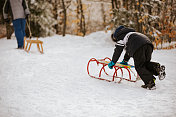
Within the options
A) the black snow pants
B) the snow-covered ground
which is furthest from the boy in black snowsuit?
the snow-covered ground

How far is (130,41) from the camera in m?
3.34

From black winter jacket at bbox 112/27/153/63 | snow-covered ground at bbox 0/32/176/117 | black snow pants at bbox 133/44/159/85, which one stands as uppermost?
black winter jacket at bbox 112/27/153/63

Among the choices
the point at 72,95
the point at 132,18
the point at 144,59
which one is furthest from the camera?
the point at 132,18

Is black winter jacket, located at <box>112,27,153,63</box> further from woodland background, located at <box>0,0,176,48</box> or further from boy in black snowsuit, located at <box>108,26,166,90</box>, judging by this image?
woodland background, located at <box>0,0,176,48</box>

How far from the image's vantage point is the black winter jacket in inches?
127

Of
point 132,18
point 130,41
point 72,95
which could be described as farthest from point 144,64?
point 132,18

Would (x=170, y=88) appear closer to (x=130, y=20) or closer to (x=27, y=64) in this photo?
(x=27, y=64)

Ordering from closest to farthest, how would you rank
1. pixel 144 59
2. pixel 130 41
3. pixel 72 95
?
pixel 72 95
pixel 144 59
pixel 130 41

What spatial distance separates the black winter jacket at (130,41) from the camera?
322 centimetres

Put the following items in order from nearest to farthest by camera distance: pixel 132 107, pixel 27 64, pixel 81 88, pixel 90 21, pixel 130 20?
pixel 132 107, pixel 81 88, pixel 27 64, pixel 130 20, pixel 90 21

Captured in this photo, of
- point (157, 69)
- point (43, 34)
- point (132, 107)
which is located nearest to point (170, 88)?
point (157, 69)

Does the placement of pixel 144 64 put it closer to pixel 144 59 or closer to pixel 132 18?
pixel 144 59

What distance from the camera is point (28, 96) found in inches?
114

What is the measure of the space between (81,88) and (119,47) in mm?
1182
